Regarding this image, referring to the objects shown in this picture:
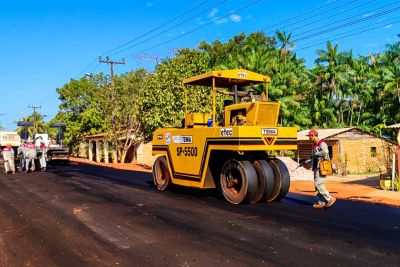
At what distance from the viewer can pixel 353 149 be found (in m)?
28.5

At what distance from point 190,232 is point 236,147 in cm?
271

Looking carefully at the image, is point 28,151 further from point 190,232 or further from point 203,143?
point 190,232

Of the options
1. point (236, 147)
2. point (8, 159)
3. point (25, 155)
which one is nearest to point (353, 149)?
point (25, 155)

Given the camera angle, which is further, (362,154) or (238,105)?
(362,154)

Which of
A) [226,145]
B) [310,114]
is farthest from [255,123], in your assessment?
[310,114]

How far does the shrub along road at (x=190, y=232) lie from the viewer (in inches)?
218

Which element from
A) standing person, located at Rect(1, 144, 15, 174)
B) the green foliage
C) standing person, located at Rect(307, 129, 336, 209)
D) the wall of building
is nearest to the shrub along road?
standing person, located at Rect(307, 129, 336, 209)

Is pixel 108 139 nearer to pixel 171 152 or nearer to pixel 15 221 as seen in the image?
pixel 171 152

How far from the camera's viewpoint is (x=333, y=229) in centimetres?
710

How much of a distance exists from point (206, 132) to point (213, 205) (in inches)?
71.2

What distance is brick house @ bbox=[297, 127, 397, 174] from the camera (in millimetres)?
27859

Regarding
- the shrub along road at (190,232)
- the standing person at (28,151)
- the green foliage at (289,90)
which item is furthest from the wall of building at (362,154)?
the standing person at (28,151)

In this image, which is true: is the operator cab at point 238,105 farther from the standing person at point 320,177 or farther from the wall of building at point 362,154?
the wall of building at point 362,154

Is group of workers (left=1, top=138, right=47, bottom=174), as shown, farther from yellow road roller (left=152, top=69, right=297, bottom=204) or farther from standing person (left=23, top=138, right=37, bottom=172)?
yellow road roller (left=152, top=69, right=297, bottom=204)
